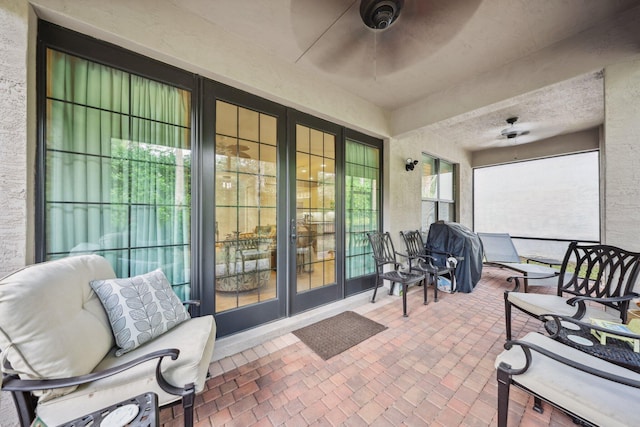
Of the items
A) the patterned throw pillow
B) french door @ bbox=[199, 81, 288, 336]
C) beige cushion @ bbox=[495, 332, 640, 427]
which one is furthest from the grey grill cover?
the patterned throw pillow

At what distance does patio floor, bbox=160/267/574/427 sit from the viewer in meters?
1.48

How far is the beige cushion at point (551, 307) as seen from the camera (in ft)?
6.15

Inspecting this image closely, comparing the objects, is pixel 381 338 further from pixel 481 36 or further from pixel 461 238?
pixel 481 36

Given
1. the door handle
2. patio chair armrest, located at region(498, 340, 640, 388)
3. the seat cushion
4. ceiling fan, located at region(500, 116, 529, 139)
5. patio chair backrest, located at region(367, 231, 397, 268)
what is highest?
ceiling fan, located at region(500, 116, 529, 139)

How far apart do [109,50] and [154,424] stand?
2.46m

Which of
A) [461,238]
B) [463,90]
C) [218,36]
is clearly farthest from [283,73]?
[461,238]

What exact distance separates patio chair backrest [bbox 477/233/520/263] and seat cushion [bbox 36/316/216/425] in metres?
5.23

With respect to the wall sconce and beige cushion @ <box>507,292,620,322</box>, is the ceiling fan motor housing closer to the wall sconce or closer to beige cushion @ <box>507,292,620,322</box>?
beige cushion @ <box>507,292,620,322</box>

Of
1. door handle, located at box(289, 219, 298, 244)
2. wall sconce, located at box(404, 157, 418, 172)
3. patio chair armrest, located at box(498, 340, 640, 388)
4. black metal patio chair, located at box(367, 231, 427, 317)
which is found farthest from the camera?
wall sconce, located at box(404, 157, 418, 172)

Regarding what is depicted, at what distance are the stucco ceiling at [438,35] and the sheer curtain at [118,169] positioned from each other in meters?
0.91

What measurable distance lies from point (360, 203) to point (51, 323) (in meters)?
3.29

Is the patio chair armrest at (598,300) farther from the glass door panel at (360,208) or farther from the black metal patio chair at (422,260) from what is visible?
the glass door panel at (360,208)

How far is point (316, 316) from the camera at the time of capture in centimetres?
279

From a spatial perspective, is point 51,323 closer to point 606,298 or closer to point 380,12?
point 380,12
